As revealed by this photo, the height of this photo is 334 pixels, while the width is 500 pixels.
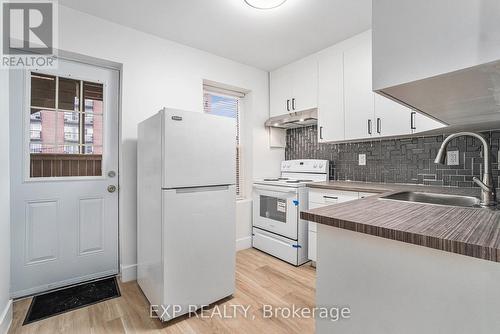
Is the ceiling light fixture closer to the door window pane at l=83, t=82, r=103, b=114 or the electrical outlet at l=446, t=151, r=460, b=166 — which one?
the door window pane at l=83, t=82, r=103, b=114

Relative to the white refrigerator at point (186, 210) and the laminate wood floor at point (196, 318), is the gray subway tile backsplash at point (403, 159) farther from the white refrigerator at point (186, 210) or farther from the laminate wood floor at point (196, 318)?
the white refrigerator at point (186, 210)

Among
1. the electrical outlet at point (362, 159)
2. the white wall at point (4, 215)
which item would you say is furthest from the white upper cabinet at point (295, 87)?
the white wall at point (4, 215)

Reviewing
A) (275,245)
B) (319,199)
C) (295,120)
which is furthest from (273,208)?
(295,120)

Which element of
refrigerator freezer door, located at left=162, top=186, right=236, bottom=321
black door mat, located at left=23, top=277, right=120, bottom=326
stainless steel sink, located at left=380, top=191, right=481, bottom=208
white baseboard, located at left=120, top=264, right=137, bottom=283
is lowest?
black door mat, located at left=23, top=277, right=120, bottom=326

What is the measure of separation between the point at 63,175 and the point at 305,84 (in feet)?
9.15

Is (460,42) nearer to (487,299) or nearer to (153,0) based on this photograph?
(487,299)

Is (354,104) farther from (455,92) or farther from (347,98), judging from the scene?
(455,92)

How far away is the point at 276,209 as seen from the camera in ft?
9.34

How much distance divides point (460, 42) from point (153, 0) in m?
2.16

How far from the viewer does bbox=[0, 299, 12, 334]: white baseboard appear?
149 centimetres

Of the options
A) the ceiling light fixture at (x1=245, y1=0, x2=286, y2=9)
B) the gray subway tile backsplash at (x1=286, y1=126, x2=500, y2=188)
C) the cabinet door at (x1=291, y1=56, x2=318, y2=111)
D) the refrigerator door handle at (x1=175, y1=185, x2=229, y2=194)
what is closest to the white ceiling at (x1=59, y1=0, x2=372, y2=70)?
the ceiling light fixture at (x1=245, y1=0, x2=286, y2=9)

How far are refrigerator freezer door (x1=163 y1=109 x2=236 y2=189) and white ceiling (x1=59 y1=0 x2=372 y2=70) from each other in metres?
1.01

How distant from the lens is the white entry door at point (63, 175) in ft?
6.50

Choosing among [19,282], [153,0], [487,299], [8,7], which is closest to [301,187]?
[487,299]
